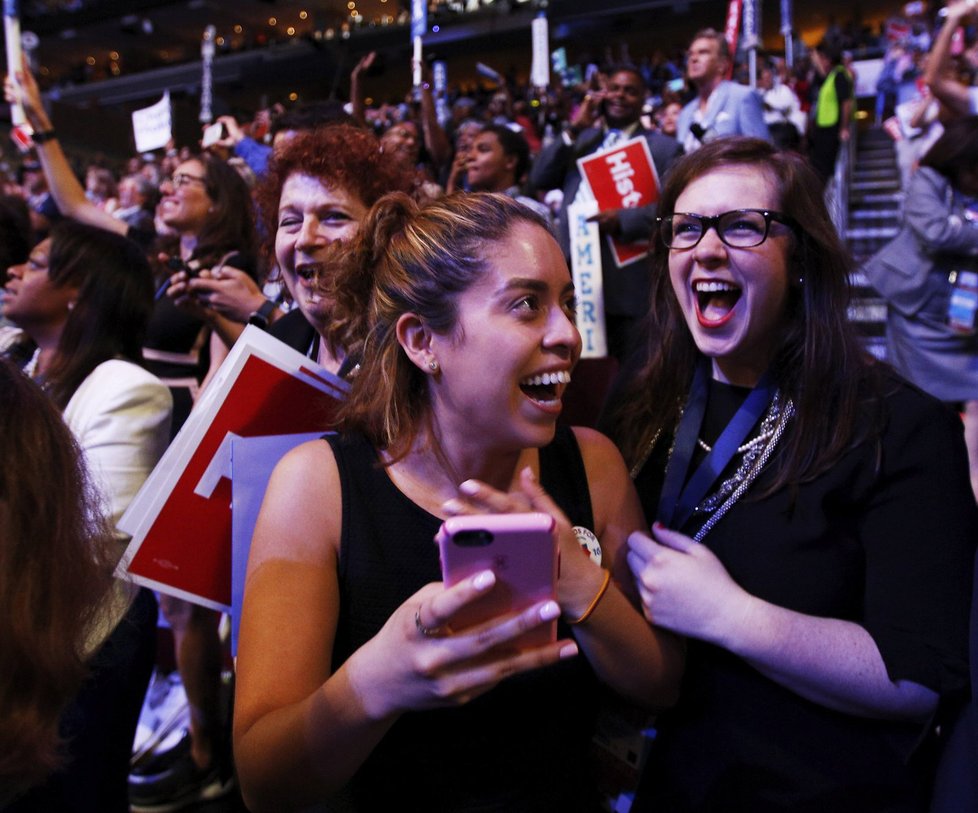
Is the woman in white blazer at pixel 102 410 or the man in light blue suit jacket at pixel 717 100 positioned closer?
the woman in white blazer at pixel 102 410

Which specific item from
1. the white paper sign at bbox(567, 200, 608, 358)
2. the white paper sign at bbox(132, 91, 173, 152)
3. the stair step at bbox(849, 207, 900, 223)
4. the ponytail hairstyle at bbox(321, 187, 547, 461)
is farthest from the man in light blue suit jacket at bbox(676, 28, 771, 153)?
the stair step at bbox(849, 207, 900, 223)

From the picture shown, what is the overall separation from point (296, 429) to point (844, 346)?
1.05 m

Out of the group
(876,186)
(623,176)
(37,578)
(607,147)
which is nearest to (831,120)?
(876,186)

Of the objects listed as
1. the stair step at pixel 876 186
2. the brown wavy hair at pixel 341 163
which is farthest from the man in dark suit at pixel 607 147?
the stair step at pixel 876 186

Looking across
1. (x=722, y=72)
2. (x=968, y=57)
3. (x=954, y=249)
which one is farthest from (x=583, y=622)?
(x=968, y=57)

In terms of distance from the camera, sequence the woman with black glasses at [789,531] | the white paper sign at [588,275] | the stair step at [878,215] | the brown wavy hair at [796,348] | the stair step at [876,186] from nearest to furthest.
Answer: the woman with black glasses at [789,531] → the brown wavy hair at [796,348] → the white paper sign at [588,275] → the stair step at [878,215] → the stair step at [876,186]

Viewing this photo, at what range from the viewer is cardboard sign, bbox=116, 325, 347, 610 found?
153cm

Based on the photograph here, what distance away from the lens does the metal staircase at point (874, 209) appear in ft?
19.2

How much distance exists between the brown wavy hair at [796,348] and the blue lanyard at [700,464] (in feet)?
0.20

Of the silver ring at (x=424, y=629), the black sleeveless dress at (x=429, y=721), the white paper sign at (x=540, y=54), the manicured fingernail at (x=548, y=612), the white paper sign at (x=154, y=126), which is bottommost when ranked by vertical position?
the black sleeveless dress at (x=429, y=721)

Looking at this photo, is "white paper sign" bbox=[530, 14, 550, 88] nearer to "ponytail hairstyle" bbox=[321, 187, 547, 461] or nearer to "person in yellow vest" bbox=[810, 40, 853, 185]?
"person in yellow vest" bbox=[810, 40, 853, 185]

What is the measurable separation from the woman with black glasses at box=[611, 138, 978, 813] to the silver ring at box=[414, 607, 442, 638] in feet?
1.53

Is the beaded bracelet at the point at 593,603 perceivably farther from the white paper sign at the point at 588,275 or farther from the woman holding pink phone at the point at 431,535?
the white paper sign at the point at 588,275

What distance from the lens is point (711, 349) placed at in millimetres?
1583
